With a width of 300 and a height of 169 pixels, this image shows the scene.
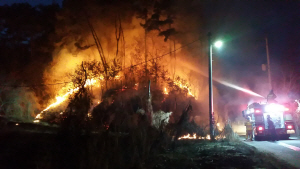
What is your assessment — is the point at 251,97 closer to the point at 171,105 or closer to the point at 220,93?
the point at 220,93

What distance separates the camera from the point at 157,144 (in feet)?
32.8

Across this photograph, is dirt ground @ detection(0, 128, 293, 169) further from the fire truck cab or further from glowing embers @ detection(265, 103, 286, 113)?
glowing embers @ detection(265, 103, 286, 113)

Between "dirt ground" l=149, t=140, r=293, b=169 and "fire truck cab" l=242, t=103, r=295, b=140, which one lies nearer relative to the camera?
"dirt ground" l=149, t=140, r=293, b=169

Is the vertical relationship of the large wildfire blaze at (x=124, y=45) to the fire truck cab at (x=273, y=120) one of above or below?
above

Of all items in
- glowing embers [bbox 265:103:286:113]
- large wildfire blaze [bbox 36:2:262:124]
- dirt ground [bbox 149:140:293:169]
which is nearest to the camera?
dirt ground [bbox 149:140:293:169]

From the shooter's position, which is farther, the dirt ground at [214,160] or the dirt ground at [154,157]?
the dirt ground at [214,160]

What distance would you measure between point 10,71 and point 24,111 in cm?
629

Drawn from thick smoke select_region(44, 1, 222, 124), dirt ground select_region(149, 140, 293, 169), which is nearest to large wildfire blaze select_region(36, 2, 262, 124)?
thick smoke select_region(44, 1, 222, 124)

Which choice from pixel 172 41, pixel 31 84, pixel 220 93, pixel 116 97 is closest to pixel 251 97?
pixel 220 93

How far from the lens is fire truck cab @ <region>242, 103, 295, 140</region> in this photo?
1733 cm

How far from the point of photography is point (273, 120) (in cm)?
1758

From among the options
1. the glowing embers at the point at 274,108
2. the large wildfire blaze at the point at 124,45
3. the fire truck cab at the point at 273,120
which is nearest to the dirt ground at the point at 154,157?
the fire truck cab at the point at 273,120

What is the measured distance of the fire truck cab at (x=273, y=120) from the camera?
17.3 m

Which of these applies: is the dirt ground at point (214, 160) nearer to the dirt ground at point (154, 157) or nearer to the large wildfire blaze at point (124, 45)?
the dirt ground at point (154, 157)
